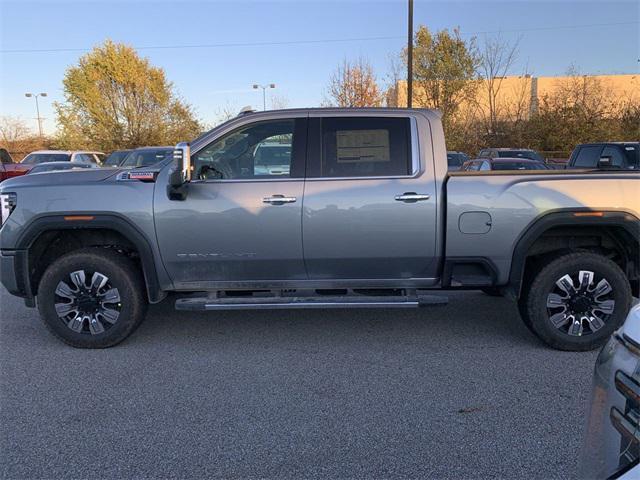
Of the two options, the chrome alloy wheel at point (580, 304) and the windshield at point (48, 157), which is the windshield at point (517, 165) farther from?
the windshield at point (48, 157)

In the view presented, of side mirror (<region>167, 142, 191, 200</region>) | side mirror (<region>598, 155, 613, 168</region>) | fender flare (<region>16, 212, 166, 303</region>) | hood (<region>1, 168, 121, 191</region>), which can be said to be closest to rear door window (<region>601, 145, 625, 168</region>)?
side mirror (<region>598, 155, 613, 168</region>)

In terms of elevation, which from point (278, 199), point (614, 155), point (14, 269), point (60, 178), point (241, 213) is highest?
point (60, 178)

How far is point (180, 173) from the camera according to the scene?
4.37m

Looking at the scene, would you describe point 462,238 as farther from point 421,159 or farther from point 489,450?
point 489,450

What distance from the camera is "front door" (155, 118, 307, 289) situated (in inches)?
178

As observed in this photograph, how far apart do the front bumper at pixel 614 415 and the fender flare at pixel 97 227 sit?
370 centimetres

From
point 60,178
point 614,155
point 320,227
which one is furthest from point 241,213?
point 614,155

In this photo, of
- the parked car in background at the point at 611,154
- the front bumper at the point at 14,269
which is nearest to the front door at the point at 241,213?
the front bumper at the point at 14,269

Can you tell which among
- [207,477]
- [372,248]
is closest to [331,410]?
[207,477]

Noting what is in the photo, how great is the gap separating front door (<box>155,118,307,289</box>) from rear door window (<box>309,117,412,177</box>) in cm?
24

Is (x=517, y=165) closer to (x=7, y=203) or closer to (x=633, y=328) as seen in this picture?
(x=7, y=203)

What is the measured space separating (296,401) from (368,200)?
1.80 metres

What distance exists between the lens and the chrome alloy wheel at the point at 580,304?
455 centimetres

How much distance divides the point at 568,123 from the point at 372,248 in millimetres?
27356
